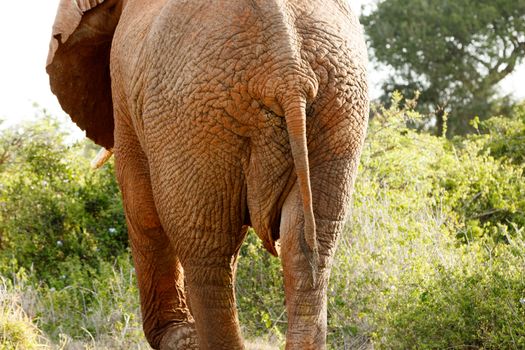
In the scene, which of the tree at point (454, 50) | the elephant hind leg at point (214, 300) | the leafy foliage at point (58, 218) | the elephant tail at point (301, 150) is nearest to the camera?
the elephant tail at point (301, 150)

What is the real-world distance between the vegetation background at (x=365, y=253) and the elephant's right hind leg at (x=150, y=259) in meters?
0.76

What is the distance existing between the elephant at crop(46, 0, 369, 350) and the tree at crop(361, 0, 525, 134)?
21.8 metres

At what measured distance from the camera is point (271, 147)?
3.71 meters

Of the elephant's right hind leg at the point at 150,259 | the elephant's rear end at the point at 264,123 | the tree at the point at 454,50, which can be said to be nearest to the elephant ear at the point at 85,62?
the elephant's right hind leg at the point at 150,259

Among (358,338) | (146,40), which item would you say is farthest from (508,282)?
(146,40)

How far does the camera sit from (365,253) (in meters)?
6.36

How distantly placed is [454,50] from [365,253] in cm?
2051

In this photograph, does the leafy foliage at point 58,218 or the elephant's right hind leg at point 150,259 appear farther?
the leafy foliage at point 58,218

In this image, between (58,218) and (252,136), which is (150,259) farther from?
(58,218)

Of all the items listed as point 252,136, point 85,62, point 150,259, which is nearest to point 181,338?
point 150,259

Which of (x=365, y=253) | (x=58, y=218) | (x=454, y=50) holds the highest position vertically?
(x=454, y=50)

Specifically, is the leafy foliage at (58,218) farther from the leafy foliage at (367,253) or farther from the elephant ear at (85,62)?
the elephant ear at (85,62)

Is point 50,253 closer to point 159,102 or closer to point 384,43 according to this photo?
point 159,102

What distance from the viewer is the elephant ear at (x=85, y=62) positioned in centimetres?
502
